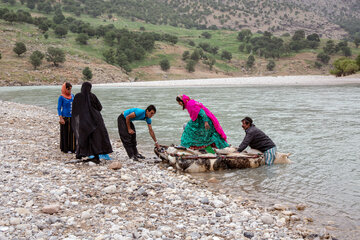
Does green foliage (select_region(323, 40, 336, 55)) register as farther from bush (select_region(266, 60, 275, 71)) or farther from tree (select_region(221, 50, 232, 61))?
tree (select_region(221, 50, 232, 61))

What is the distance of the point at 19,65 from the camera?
194ft

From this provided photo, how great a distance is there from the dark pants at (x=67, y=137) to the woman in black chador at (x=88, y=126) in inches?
46.3

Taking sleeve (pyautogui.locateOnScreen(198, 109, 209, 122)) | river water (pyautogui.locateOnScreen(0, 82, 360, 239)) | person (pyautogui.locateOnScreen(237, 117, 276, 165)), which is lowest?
river water (pyautogui.locateOnScreen(0, 82, 360, 239))

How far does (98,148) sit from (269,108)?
724 inches

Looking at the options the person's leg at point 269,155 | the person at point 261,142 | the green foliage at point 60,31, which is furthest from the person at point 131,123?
the green foliage at point 60,31

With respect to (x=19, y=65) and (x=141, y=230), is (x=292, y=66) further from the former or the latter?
(x=141, y=230)

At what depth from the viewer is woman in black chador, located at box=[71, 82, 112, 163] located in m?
7.94


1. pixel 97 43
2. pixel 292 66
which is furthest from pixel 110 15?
pixel 292 66

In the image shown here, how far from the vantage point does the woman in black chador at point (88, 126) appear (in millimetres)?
7938

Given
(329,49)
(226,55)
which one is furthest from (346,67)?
(329,49)

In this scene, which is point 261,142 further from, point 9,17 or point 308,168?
point 9,17

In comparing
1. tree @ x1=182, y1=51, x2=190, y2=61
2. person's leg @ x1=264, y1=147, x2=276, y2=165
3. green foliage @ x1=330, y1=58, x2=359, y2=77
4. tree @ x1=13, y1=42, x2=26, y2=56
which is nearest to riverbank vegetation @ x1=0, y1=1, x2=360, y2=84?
tree @ x1=182, y1=51, x2=190, y2=61

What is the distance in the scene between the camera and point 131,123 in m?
8.94

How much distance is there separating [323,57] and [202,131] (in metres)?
104
